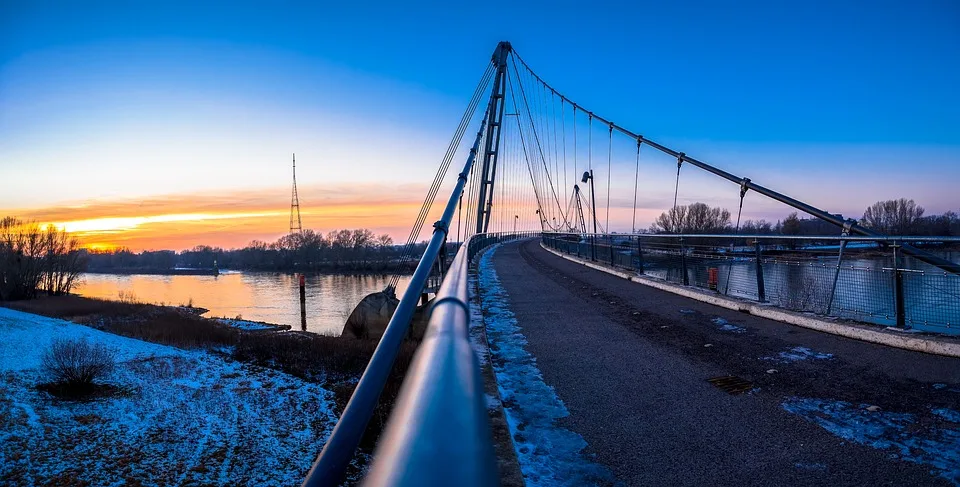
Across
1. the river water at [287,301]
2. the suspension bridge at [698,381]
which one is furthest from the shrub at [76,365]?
the river water at [287,301]

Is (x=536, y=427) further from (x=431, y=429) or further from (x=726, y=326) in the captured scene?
(x=726, y=326)

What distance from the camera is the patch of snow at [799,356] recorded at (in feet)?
15.9

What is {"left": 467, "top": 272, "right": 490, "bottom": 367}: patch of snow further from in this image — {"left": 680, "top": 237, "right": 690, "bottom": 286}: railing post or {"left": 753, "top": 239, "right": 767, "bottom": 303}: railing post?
{"left": 680, "top": 237, "right": 690, "bottom": 286}: railing post

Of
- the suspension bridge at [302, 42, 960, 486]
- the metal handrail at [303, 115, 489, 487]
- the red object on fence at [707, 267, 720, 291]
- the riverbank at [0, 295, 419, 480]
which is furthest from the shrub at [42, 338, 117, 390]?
the metal handrail at [303, 115, 489, 487]

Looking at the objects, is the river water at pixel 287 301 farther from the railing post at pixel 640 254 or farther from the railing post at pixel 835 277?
the railing post at pixel 835 277

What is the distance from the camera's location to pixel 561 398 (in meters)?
4.04

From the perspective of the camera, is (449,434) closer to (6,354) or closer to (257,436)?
(257,436)

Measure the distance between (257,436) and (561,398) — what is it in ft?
27.3

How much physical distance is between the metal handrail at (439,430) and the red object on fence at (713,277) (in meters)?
9.36

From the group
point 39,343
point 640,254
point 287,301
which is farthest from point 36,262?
point 640,254

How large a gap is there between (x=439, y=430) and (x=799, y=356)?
521cm

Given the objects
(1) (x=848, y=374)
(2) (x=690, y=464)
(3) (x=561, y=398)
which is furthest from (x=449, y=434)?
(1) (x=848, y=374)

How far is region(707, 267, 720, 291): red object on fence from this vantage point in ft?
30.9

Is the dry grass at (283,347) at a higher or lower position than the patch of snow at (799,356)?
lower
